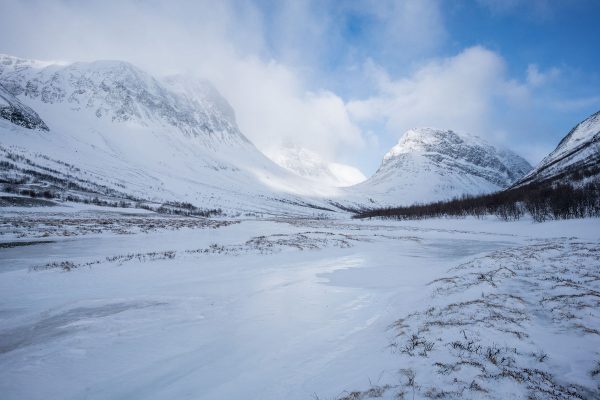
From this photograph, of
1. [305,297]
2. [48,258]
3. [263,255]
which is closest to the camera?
[305,297]

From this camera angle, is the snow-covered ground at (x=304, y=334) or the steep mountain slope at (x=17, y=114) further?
the steep mountain slope at (x=17, y=114)

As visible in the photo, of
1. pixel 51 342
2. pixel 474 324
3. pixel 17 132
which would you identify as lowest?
pixel 51 342

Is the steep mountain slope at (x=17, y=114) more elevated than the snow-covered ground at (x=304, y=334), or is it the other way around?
the steep mountain slope at (x=17, y=114)

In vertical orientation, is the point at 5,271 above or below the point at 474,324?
below

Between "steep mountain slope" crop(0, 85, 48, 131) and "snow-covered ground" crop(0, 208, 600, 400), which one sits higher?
"steep mountain slope" crop(0, 85, 48, 131)

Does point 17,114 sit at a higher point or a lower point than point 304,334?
higher

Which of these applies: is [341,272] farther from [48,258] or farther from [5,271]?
[48,258]

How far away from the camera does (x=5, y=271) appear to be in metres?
13.5

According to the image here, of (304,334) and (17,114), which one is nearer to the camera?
(304,334)

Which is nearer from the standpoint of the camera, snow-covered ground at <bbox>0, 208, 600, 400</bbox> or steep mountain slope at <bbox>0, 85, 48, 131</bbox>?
snow-covered ground at <bbox>0, 208, 600, 400</bbox>

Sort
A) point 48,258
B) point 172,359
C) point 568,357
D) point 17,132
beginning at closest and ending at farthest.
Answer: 1. point 568,357
2. point 172,359
3. point 48,258
4. point 17,132

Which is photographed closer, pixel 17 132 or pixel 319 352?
pixel 319 352

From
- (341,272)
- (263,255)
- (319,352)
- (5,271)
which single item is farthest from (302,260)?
(5,271)

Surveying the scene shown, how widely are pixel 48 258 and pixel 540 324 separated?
72.4 ft
